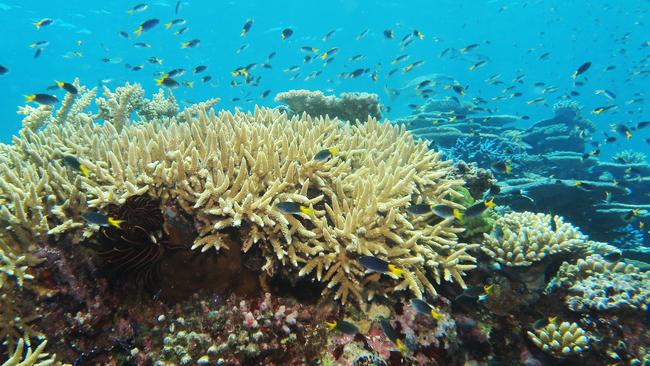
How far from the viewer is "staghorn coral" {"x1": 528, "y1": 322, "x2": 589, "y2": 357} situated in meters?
4.07

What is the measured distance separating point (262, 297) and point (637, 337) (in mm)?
4657

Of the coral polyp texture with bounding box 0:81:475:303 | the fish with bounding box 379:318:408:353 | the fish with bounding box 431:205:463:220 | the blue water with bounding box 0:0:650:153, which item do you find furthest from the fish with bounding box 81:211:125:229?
the blue water with bounding box 0:0:650:153

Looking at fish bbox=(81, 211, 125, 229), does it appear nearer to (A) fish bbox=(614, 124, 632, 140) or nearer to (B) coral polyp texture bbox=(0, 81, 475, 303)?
(B) coral polyp texture bbox=(0, 81, 475, 303)

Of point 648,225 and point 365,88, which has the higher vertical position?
point 365,88

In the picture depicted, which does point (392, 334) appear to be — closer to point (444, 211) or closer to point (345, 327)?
point (345, 327)

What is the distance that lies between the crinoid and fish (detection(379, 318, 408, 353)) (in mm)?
2296

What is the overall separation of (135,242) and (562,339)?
16.2 feet

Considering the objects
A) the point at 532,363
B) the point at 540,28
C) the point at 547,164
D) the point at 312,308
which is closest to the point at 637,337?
the point at 532,363

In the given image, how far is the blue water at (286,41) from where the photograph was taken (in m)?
52.9

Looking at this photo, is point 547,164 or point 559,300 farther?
point 547,164

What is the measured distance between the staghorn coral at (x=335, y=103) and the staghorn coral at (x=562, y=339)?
6.95 metres

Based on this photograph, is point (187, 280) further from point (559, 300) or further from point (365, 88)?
point (365, 88)

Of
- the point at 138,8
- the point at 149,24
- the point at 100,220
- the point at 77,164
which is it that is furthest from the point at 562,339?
the point at 138,8

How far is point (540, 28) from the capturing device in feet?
293
